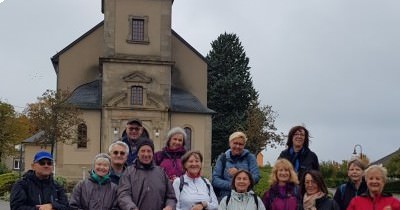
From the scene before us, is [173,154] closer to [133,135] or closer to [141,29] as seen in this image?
[133,135]

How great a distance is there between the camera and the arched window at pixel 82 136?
39.3 m

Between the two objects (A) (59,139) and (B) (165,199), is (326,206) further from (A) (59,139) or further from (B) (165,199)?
(A) (59,139)

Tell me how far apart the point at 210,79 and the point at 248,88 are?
3.62 metres

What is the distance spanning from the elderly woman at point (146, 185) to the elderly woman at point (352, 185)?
8.52ft

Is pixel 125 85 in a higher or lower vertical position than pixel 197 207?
higher

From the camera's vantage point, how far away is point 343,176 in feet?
158

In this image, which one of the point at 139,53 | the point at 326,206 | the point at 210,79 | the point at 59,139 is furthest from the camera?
the point at 210,79

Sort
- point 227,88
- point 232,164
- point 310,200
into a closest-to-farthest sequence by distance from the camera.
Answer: point 310,200 → point 232,164 → point 227,88

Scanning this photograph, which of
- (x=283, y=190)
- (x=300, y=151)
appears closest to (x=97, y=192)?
(x=283, y=190)

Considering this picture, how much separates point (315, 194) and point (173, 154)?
2.24 metres

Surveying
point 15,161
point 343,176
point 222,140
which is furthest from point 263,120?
point 15,161

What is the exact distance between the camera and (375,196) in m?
8.23

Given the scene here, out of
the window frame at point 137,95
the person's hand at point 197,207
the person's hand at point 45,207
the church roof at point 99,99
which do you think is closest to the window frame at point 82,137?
the church roof at point 99,99

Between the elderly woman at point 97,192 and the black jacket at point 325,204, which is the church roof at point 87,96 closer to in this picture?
the elderly woman at point 97,192
